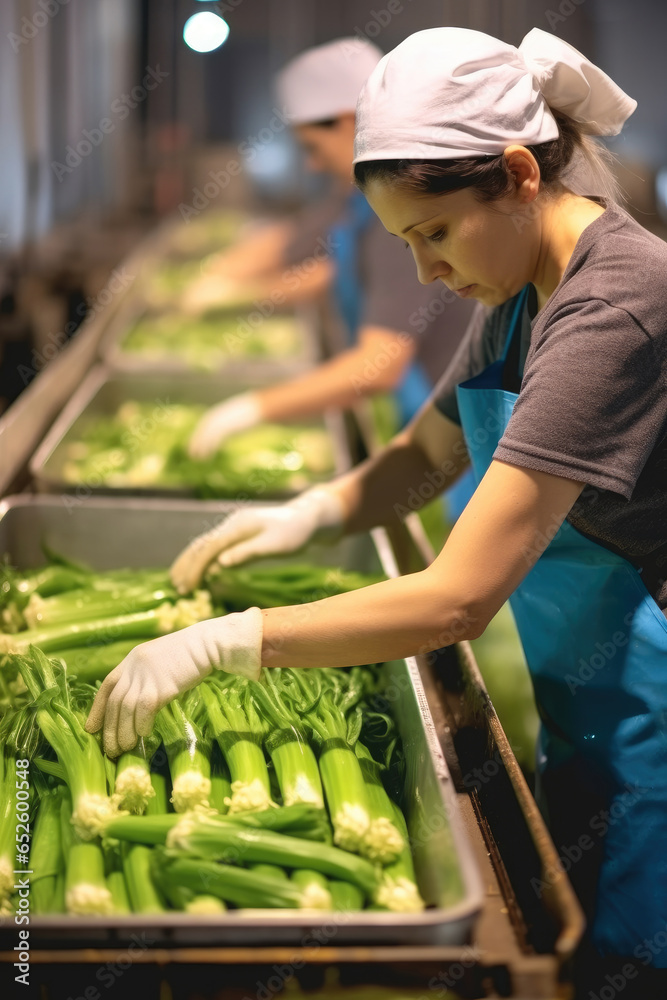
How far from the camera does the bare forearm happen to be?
1529 millimetres

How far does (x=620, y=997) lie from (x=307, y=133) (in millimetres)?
3261

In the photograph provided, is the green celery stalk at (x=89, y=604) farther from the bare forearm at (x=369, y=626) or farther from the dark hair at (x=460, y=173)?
the dark hair at (x=460, y=173)

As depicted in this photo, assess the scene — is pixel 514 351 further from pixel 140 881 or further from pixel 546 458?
pixel 140 881

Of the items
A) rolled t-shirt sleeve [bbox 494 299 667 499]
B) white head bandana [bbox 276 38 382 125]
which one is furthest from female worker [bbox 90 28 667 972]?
white head bandana [bbox 276 38 382 125]

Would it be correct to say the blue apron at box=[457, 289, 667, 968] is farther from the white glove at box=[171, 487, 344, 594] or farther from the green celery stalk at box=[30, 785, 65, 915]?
the green celery stalk at box=[30, 785, 65, 915]

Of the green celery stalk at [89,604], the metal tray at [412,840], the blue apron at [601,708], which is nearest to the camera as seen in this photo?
the metal tray at [412,840]

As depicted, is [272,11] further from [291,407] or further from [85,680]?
[85,680]

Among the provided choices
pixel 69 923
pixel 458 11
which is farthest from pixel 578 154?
pixel 458 11

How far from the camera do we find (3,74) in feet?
15.3

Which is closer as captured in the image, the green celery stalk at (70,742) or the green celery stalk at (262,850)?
the green celery stalk at (262,850)

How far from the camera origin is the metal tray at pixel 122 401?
289cm

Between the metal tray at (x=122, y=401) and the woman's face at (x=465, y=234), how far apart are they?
54.1 inches

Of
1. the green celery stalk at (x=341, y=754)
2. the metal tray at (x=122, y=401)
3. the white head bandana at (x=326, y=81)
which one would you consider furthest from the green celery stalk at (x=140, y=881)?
the white head bandana at (x=326, y=81)

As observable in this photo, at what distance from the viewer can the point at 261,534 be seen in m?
2.41
